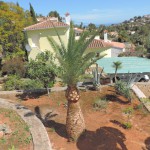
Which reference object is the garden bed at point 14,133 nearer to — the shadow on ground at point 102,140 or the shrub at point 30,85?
the shadow on ground at point 102,140

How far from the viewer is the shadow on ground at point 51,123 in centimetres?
1324

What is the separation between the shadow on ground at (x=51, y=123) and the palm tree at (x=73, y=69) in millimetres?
878

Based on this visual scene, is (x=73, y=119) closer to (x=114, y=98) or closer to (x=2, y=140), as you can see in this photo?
(x=2, y=140)

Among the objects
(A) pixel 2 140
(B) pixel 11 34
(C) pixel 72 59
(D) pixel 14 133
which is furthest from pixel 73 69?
(B) pixel 11 34

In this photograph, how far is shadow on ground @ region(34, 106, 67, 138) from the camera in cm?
1324

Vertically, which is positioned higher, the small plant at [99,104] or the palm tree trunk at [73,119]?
the palm tree trunk at [73,119]

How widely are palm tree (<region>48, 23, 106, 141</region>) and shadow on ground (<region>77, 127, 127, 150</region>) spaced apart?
1.47 feet

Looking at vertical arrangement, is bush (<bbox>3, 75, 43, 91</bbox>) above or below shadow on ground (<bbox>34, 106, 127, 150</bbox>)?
above

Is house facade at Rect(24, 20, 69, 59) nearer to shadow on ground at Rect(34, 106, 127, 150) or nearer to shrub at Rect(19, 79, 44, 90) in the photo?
shrub at Rect(19, 79, 44, 90)

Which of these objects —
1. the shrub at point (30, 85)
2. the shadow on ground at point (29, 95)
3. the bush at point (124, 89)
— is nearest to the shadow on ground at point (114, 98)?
the bush at point (124, 89)

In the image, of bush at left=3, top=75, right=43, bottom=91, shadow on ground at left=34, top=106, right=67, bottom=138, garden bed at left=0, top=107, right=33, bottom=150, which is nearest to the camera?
garden bed at left=0, top=107, right=33, bottom=150

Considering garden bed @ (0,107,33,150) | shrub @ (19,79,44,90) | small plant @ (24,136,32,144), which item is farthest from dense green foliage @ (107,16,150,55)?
small plant @ (24,136,32,144)

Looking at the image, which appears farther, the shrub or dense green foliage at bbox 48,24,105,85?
the shrub

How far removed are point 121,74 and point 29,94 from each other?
795cm
